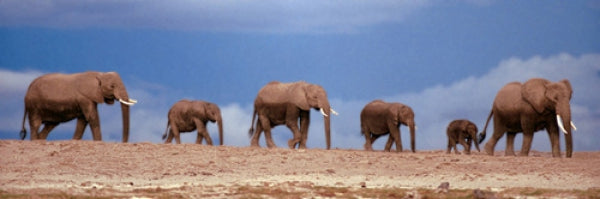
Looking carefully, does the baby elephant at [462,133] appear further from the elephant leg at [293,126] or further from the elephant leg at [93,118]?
the elephant leg at [93,118]

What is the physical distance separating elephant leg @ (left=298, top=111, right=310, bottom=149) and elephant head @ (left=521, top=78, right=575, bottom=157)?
697 centimetres

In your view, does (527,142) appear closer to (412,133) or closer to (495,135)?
(495,135)

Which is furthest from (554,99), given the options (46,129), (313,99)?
(46,129)

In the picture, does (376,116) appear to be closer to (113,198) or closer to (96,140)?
(96,140)

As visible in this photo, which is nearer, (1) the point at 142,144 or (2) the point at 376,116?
(1) the point at 142,144

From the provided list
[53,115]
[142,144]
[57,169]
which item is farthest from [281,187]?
[53,115]

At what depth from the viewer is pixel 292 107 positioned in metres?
33.5

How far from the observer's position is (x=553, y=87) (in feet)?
97.8

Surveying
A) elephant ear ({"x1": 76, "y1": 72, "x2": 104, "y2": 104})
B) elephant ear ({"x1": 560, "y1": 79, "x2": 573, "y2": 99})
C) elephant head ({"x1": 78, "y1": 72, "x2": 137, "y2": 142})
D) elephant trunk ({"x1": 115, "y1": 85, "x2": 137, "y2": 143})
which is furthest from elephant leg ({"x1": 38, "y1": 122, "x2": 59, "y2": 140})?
elephant ear ({"x1": 560, "y1": 79, "x2": 573, "y2": 99})

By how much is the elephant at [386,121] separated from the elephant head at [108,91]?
27.8ft

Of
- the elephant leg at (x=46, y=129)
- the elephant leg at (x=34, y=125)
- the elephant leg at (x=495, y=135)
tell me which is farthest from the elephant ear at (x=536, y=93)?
the elephant leg at (x=34, y=125)

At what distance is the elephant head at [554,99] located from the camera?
1154 inches

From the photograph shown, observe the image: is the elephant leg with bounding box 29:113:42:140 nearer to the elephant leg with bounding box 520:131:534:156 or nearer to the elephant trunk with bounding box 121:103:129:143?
the elephant trunk with bounding box 121:103:129:143

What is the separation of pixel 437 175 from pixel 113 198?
8.39m
